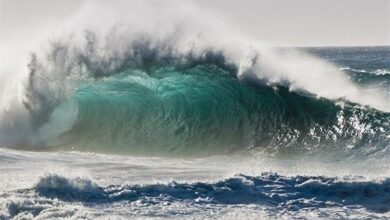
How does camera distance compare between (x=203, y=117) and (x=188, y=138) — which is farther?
(x=203, y=117)

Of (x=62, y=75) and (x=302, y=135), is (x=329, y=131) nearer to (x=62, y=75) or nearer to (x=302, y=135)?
(x=302, y=135)

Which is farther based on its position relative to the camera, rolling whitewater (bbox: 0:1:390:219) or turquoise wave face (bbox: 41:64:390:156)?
turquoise wave face (bbox: 41:64:390:156)

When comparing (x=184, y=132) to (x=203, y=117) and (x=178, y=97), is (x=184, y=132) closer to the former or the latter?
(x=203, y=117)

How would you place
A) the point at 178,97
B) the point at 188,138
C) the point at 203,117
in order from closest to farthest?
the point at 188,138 < the point at 203,117 < the point at 178,97

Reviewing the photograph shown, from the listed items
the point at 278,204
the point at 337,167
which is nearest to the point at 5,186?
the point at 278,204

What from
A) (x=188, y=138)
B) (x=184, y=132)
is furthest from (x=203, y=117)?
(x=188, y=138)
